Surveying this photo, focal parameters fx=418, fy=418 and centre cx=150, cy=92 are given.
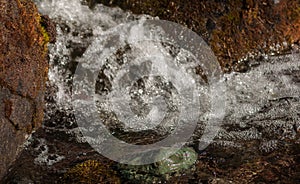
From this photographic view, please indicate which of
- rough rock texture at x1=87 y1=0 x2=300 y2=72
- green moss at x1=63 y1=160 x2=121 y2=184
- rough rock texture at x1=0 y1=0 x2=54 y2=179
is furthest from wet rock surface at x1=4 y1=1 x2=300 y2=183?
rough rock texture at x1=0 y1=0 x2=54 y2=179

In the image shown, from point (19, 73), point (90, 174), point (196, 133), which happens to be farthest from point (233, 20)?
point (19, 73)

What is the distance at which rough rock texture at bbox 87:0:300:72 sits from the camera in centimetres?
513

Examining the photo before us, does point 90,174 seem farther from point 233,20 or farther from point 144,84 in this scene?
point 233,20

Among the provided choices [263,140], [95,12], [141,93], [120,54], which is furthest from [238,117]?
[95,12]

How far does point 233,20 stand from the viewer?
5.20 metres

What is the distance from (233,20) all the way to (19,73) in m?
2.87

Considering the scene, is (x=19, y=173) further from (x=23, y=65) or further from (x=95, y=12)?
(x=95, y=12)

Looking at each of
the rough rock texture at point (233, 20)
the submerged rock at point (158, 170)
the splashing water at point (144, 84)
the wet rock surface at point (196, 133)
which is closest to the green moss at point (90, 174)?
the wet rock surface at point (196, 133)

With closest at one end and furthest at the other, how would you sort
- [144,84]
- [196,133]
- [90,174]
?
[90,174] → [196,133] → [144,84]

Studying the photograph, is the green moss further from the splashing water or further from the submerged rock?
the splashing water

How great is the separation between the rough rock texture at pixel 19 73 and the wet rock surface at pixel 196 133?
396 millimetres

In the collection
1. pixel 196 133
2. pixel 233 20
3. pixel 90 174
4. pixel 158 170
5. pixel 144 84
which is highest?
pixel 233 20

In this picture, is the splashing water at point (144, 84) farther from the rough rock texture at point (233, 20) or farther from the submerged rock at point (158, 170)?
the submerged rock at point (158, 170)

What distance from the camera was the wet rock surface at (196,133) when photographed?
4012 mm
